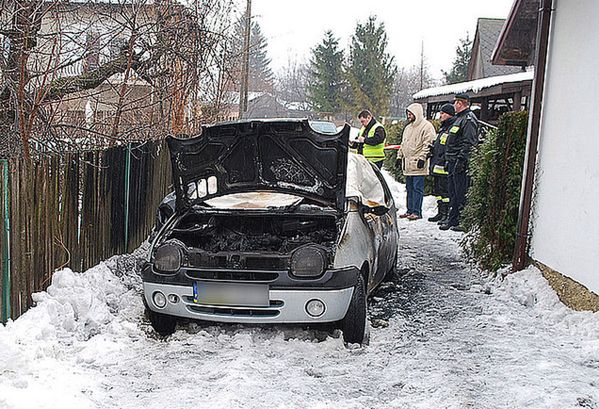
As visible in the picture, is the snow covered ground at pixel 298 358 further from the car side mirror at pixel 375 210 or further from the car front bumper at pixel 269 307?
the car side mirror at pixel 375 210

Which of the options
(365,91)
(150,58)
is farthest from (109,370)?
(365,91)

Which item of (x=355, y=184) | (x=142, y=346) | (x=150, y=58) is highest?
(x=150, y=58)

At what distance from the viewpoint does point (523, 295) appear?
6.33 m

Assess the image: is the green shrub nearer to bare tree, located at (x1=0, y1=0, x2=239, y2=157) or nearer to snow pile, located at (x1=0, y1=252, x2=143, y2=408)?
bare tree, located at (x1=0, y1=0, x2=239, y2=157)

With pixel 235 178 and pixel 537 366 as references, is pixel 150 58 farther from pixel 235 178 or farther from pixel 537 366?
pixel 537 366

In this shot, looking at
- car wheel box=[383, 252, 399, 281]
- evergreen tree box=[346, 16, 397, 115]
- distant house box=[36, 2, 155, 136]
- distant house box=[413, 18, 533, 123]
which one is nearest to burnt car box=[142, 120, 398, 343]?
car wheel box=[383, 252, 399, 281]

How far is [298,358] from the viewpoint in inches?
188

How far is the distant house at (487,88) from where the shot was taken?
16236 mm

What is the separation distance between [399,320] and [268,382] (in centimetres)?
191

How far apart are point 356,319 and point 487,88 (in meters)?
14.1

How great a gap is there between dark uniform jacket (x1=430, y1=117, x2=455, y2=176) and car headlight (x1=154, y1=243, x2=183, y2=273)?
21.1 ft

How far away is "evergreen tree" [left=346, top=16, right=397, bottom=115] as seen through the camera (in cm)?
5062

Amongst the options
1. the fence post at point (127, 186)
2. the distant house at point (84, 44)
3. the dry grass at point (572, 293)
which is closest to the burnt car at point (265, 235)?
the fence post at point (127, 186)

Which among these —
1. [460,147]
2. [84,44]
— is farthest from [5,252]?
[460,147]
